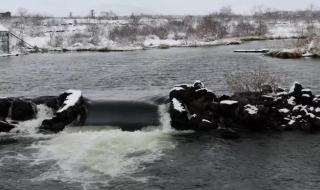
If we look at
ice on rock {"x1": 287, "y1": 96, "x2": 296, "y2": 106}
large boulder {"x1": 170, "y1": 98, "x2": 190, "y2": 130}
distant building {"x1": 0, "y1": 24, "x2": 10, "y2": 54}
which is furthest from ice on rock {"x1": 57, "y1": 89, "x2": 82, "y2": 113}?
distant building {"x1": 0, "y1": 24, "x2": 10, "y2": 54}

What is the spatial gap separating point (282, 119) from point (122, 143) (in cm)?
700

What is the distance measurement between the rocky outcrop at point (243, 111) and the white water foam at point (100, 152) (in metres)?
1.06

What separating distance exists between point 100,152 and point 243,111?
668 cm

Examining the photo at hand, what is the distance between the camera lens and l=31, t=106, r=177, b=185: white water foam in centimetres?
1573

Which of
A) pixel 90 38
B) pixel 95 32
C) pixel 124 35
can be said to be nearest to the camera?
pixel 90 38

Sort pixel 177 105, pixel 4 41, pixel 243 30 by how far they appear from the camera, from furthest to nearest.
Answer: pixel 243 30 → pixel 4 41 → pixel 177 105

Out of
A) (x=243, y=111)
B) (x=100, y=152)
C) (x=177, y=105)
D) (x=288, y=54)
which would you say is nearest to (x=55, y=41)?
(x=288, y=54)

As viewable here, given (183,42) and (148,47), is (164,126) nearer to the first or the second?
(148,47)

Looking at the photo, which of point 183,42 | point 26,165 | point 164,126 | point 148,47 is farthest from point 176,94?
point 183,42

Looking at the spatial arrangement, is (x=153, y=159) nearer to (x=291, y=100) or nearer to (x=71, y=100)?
(x=71, y=100)

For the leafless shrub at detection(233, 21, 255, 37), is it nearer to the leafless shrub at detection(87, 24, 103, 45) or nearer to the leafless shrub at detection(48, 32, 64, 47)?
the leafless shrub at detection(87, 24, 103, 45)

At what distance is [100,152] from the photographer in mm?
17734

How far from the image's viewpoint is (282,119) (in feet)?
69.2

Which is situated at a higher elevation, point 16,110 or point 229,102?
point 229,102
